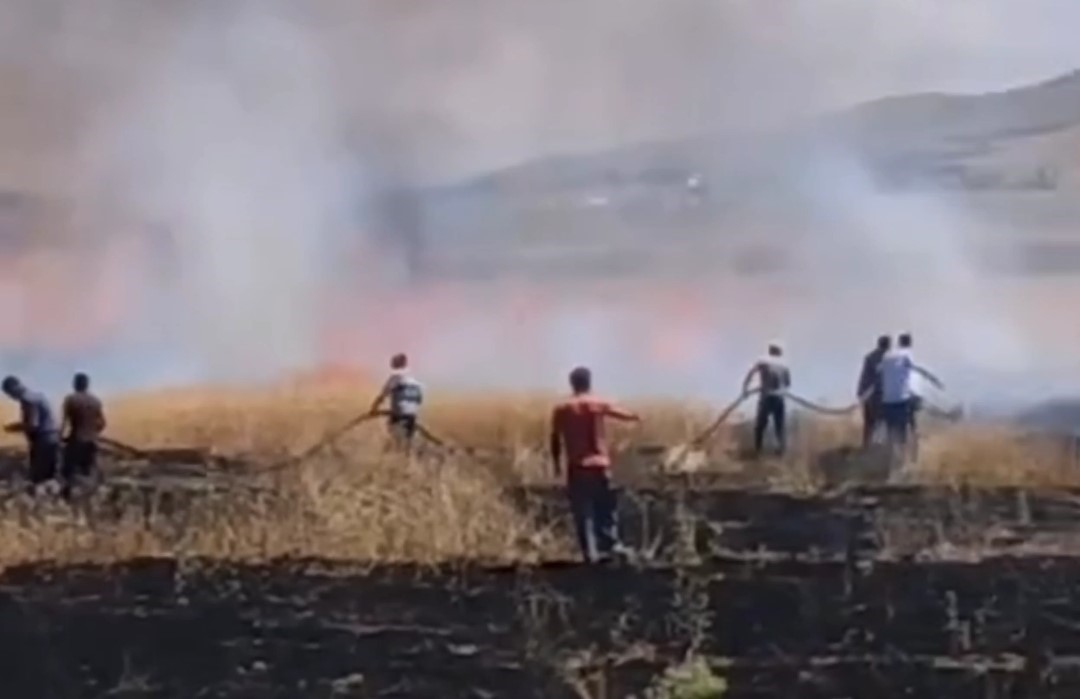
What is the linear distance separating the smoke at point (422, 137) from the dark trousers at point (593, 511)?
279mm

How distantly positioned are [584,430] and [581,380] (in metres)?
0.15

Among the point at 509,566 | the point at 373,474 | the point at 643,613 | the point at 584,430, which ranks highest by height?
the point at 584,430

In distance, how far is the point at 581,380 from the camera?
21.7 ft

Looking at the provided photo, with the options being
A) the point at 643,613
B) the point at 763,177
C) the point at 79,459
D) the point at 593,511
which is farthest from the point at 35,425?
the point at 763,177

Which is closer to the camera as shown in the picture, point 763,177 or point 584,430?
point 584,430

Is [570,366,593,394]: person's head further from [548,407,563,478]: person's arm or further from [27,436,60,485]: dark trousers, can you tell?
[27,436,60,485]: dark trousers

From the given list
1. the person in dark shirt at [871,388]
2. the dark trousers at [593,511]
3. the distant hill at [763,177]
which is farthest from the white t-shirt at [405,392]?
the person in dark shirt at [871,388]

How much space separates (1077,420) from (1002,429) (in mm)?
202

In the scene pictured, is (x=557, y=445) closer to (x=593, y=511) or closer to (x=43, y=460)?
(x=593, y=511)

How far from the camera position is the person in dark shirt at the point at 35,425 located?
6664 millimetres

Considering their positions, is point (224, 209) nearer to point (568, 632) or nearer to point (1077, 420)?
point (568, 632)

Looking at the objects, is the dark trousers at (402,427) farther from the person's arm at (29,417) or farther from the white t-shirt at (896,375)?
the white t-shirt at (896,375)

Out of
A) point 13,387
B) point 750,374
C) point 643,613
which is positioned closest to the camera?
point 643,613

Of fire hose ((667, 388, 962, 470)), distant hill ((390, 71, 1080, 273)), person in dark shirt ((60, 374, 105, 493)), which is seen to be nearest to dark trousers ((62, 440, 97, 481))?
person in dark shirt ((60, 374, 105, 493))
